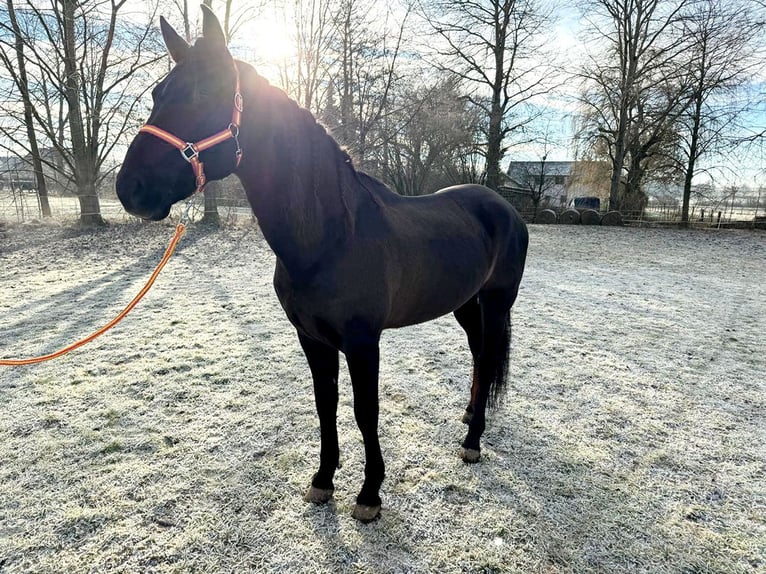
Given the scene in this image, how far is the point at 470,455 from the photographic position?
259 cm

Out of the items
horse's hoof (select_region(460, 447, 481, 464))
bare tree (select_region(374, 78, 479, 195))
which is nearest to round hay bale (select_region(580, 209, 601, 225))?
bare tree (select_region(374, 78, 479, 195))

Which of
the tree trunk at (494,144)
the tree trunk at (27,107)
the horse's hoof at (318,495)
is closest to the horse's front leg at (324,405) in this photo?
the horse's hoof at (318,495)

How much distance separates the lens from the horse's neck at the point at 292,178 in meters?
1.67

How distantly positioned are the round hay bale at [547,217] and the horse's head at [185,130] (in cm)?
2028

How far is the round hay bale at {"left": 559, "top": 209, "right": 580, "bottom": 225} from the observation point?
18891 millimetres

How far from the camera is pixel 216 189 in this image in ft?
48.8

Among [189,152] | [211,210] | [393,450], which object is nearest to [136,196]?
[189,152]

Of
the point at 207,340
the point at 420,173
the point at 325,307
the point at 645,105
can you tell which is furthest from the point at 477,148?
the point at 325,307

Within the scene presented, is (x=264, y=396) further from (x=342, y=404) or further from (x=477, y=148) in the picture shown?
(x=477, y=148)

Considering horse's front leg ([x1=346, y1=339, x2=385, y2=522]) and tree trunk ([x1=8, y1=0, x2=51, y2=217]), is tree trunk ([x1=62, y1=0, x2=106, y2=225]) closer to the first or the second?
tree trunk ([x1=8, y1=0, x2=51, y2=217])

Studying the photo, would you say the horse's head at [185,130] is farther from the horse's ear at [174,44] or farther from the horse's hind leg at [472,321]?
the horse's hind leg at [472,321]

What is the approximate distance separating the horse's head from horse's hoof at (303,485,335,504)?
64.5 inches

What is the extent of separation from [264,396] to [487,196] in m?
2.38

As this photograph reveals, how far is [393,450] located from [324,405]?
729 millimetres
